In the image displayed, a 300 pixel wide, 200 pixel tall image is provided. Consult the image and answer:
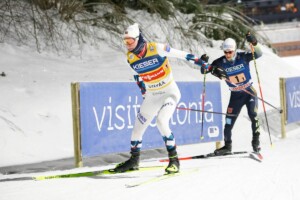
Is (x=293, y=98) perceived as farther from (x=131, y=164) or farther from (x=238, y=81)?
(x=131, y=164)

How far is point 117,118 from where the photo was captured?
24.8 ft

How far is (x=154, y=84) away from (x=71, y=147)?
9.01ft

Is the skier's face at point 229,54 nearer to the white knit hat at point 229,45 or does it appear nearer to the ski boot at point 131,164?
the white knit hat at point 229,45

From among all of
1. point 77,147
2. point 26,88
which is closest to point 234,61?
point 77,147

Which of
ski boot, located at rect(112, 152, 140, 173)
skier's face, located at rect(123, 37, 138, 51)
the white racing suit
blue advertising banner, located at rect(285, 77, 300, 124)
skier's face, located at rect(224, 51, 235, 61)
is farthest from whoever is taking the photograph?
blue advertising banner, located at rect(285, 77, 300, 124)

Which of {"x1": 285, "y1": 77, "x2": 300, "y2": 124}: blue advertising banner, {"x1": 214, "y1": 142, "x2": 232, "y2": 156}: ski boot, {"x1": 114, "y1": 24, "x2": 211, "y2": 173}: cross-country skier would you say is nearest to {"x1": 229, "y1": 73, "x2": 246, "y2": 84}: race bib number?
{"x1": 214, "y1": 142, "x2": 232, "y2": 156}: ski boot

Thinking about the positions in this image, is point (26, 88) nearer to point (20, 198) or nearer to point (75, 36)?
point (75, 36)

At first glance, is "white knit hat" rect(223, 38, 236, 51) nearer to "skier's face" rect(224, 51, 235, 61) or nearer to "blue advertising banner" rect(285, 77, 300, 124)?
"skier's face" rect(224, 51, 235, 61)

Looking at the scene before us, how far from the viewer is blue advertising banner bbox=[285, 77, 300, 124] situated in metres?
11.9

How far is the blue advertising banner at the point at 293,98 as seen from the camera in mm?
11906

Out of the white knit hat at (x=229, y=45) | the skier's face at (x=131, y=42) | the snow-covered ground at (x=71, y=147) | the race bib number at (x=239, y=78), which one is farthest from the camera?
the race bib number at (x=239, y=78)

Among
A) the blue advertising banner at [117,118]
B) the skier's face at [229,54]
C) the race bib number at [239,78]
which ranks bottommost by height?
the blue advertising banner at [117,118]

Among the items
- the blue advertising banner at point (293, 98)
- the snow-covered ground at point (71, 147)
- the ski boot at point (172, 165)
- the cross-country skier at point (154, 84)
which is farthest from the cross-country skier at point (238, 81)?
the blue advertising banner at point (293, 98)

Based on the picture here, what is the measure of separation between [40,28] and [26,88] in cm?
282
